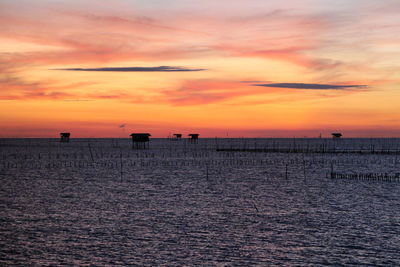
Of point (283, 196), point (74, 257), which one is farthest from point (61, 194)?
point (74, 257)

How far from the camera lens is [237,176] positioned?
299 ft

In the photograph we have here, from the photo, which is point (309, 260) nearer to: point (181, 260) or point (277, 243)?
point (277, 243)

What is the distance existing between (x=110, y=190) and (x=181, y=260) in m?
39.3

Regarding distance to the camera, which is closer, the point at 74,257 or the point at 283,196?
the point at 74,257

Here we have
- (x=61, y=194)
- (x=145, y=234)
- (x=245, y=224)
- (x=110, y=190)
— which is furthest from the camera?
(x=110, y=190)

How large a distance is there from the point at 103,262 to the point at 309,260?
13.0 m

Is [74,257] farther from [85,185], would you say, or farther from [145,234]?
[85,185]

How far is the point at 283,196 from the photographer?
6031 centimetres

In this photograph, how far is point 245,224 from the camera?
40.9 meters

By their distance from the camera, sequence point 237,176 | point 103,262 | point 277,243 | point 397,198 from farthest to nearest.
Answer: point 237,176 → point 397,198 → point 277,243 → point 103,262

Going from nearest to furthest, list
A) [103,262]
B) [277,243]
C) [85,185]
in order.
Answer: [103,262]
[277,243]
[85,185]

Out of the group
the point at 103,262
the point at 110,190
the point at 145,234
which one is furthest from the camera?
the point at 110,190

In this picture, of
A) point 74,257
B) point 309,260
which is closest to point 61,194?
point 74,257

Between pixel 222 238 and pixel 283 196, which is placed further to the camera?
pixel 283 196
